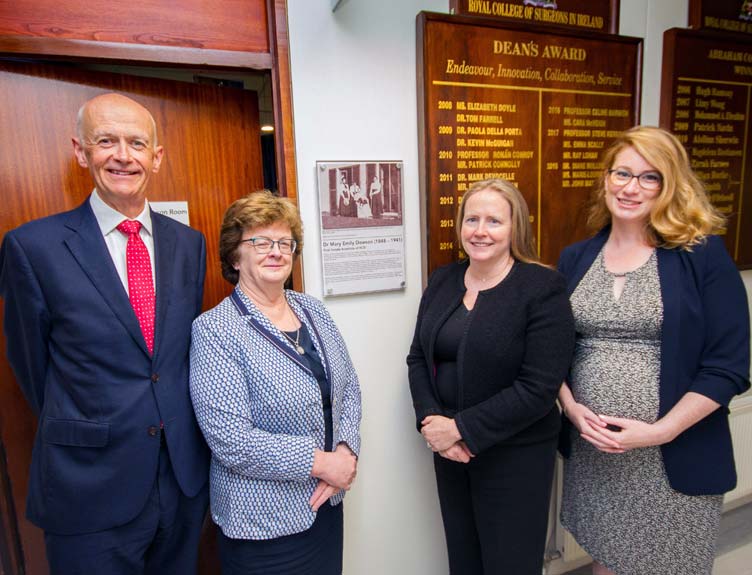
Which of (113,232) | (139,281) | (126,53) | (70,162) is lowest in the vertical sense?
(139,281)

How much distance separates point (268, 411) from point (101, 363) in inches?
15.9

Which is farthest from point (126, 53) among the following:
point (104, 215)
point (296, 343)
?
point (296, 343)

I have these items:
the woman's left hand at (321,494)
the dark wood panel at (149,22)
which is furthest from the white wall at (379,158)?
the woman's left hand at (321,494)

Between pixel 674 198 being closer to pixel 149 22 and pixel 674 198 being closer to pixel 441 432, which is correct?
pixel 441 432

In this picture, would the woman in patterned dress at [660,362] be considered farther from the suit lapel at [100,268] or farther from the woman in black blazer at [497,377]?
the suit lapel at [100,268]

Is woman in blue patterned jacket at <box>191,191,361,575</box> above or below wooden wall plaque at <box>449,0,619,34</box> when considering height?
below

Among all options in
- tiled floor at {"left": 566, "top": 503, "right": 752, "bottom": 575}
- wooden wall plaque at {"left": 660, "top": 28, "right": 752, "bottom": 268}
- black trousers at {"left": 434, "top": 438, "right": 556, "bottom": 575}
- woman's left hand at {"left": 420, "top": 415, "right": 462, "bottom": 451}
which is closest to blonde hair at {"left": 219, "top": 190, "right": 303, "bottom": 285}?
woman's left hand at {"left": 420, "top": 415, "right": 462, "bottom": 451}

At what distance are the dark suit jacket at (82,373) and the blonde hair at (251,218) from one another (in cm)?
26

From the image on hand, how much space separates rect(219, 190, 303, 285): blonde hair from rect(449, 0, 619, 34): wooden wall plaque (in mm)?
1008

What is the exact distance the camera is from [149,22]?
1.36 metres

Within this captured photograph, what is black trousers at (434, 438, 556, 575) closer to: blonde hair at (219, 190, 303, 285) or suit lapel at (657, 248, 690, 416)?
suit lapel at (657, 248, 690, 416)

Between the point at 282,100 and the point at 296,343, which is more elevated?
the point at 282,100

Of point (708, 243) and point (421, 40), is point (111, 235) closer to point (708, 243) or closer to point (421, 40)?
point (421, 40)

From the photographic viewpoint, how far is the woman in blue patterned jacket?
3.68ft
